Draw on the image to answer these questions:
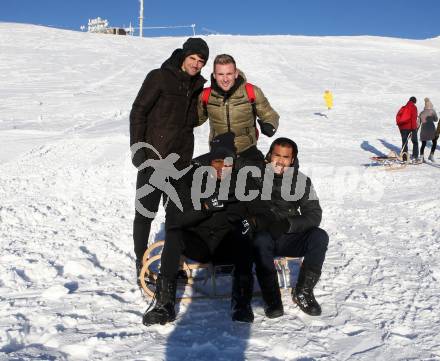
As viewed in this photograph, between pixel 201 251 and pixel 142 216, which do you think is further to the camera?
pixel 142 216

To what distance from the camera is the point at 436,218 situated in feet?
20.5

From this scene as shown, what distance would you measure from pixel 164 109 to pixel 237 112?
662 millimetres

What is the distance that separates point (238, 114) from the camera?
13.1 feet

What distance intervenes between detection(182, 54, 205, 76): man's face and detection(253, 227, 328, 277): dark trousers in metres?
1.39

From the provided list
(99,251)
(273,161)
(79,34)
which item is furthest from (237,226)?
(79,34)

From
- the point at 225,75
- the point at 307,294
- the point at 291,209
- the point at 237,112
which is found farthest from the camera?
the point at 237,112

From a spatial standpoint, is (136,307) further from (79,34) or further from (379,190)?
(79,34)

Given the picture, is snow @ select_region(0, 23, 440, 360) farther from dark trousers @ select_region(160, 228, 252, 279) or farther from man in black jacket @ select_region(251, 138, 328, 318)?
dark trousers @ select_region(160, 228, 252, 279)

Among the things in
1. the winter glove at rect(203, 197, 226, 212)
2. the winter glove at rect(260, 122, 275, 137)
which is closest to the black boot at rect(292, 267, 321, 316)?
the winter glove at rect(203, 197, 226, 212)

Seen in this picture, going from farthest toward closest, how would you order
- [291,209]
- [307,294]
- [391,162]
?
[391,162], [291,209], [307,294]

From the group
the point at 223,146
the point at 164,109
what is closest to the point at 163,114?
the point at 164,109

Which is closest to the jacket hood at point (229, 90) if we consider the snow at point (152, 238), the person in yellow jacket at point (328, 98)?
the snow at point (152, 238)

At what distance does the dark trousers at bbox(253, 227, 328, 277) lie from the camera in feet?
11.3

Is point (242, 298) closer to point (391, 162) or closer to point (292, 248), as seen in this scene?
point (292, 248)
